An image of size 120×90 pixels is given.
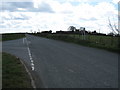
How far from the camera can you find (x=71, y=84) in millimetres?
9898

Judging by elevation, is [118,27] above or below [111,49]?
above

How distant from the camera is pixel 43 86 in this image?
9.69m

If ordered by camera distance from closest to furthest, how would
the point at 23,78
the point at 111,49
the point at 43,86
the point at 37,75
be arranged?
the point at 43,86 → the point at 23,78 → the point at 37,75 → the point at 111,49

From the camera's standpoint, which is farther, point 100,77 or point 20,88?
point 100,77

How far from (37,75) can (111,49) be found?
627 inches

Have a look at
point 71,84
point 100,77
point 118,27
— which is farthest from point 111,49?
point 71,84

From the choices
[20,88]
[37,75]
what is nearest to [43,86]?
[20,88]

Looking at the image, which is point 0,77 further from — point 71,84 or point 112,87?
point 112,87

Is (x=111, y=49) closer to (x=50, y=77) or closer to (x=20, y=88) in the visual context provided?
(x=50, y=77)

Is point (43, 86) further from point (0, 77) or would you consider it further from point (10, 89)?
point (0, 77)

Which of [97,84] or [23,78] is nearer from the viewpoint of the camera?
[97,84]

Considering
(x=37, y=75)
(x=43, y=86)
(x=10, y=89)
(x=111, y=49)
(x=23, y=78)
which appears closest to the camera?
(x=10, y=89)

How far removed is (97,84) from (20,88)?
2.67 m

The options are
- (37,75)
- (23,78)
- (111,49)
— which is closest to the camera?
(23,78)
